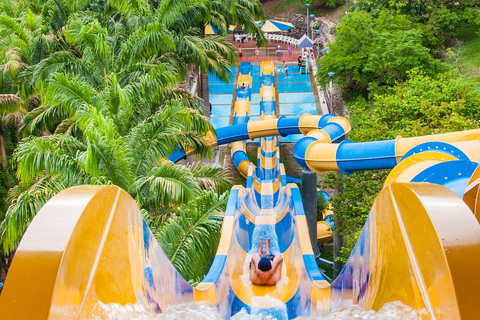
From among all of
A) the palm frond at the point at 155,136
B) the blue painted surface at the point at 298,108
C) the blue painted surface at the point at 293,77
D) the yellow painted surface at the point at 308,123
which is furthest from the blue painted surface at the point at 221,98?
the palm frond at the point at 155,136

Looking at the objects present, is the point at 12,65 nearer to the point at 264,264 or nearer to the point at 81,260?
the point at 264,264

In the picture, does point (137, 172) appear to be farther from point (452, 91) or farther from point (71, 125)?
point (452, 91)

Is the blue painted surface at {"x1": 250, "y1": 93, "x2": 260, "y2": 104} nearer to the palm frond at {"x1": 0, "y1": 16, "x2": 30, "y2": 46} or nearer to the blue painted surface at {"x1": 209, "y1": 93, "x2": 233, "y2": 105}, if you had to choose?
the blue painted surface at {"x1": 209, "y1": 93, "x2": 233, "y2": 105}

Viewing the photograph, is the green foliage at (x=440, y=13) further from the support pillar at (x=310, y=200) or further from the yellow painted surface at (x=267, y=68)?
the support pillar at (x=310, y=200)

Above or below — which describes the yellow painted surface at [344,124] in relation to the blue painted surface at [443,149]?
above

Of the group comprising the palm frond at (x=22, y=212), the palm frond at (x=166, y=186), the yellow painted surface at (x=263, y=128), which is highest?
the yellow painted surface at (x=263, y=128)

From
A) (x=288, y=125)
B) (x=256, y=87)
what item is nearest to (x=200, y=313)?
(x=288, y=125)

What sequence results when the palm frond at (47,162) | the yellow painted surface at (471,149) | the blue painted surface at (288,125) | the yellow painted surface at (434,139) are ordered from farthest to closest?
the blue painted surface at (288,125) → the yellow painted surface at (434,139) → the yellow painted surface at (471,149) → the palm frond at (47,162)

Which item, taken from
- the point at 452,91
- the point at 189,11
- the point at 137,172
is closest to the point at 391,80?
the point at 452,91
